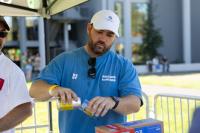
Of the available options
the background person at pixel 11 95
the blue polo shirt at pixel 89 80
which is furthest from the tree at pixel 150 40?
the background person at pixel 11 95

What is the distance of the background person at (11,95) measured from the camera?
7.96 ft

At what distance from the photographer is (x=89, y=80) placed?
2842mm

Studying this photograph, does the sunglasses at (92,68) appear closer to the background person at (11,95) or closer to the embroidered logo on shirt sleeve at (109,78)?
the embroidered logo on shirt sleeve at (109,78)

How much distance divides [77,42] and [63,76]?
1545 inches

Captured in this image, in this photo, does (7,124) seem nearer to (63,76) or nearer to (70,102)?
(70,102)

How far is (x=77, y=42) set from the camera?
138ft

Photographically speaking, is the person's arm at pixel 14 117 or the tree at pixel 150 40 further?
the tree at pixel 150 40

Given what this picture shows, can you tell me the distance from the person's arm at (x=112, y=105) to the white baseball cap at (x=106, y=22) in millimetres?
492

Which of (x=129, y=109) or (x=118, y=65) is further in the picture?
(x=118, y=65)

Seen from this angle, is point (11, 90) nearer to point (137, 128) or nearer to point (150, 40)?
point (137, 128)

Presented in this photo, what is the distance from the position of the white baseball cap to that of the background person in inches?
25.3

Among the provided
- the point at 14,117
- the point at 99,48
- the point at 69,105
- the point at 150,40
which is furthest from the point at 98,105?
the point at 150,40

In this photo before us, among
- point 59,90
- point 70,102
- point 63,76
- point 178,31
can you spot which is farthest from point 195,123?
point 178,31

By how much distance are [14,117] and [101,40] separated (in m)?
0.81
